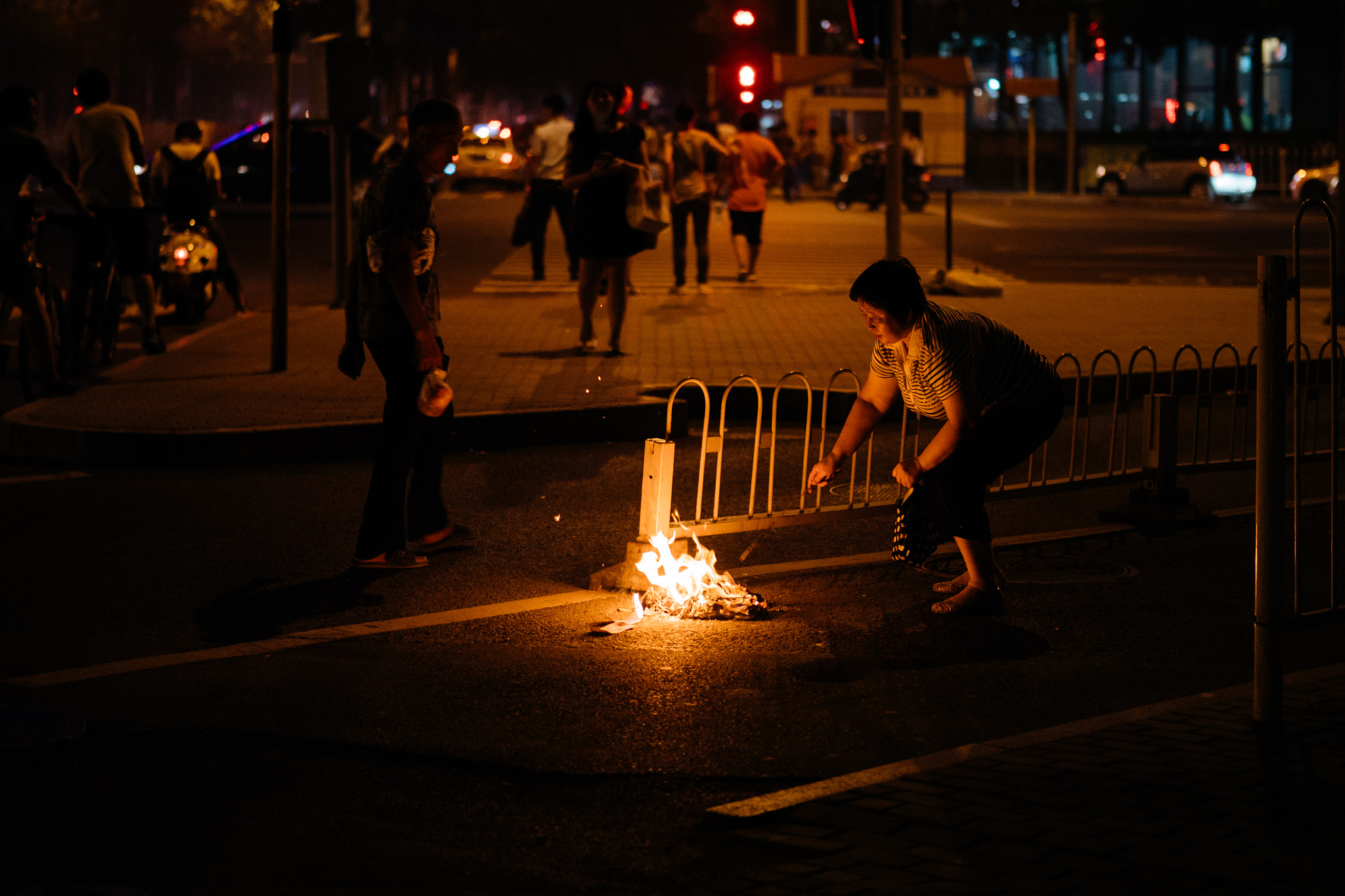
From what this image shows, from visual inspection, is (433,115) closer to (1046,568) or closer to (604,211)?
(1046,568)

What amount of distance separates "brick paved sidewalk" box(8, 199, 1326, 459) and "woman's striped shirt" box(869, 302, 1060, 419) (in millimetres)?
3773

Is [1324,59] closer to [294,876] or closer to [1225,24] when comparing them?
[1225,24]

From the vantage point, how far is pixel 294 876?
3.80m

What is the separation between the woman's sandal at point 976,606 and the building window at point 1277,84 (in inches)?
2492

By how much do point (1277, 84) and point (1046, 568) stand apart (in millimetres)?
63468

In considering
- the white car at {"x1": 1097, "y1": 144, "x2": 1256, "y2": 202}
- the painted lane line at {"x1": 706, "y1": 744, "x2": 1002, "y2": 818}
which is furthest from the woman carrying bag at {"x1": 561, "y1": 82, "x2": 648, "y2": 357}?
the white car at {"x1": 1097, "y1": 144, "x2": 1256, "y2": 202}

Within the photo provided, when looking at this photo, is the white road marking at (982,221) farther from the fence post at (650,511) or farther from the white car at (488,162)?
Result: the fence post at (650,511)

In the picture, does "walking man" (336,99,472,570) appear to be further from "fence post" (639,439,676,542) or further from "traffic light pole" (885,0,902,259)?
"traffic light pole" (885,0,902,259)

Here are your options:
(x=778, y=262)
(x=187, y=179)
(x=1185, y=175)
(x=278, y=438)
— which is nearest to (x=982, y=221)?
(x=778, y=262)

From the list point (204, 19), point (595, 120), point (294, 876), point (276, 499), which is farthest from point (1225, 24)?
point (294, 876)

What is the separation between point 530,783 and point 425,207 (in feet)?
9.99

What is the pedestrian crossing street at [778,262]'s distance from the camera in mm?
18312

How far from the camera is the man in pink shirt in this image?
17516 millimetres

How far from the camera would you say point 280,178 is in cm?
1103
